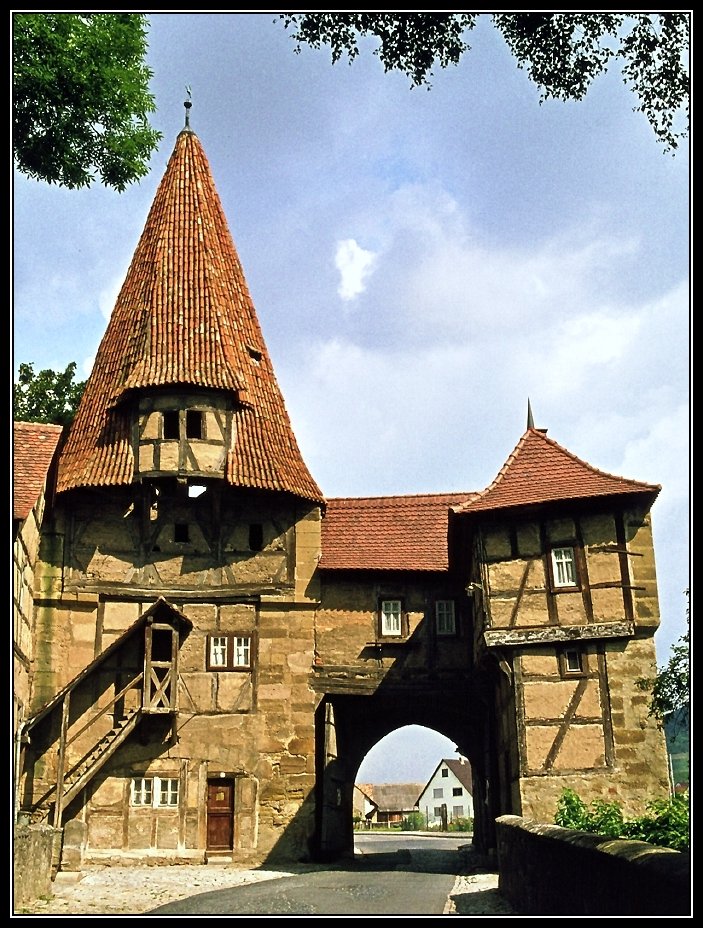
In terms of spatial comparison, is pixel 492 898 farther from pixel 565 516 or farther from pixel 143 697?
pixel 143 697

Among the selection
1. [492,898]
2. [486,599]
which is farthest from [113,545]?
[492,898]

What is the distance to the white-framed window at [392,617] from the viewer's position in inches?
925

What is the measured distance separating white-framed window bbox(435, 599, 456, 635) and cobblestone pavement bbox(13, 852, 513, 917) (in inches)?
241

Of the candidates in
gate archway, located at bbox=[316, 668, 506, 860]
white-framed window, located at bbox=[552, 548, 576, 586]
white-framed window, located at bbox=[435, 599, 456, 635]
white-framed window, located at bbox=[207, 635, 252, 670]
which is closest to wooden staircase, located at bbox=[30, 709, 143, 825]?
white-framed window, located at bbox=[207, 635, 252, 670]

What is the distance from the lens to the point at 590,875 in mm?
8492

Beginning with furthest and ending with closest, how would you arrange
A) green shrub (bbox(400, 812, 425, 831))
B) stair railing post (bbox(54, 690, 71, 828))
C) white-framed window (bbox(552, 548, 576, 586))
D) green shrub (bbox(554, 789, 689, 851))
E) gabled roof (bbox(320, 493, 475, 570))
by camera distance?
green shrub (bbox(400, 812, 425, 831)), gabled roof (bbox(320, 493, 475, 570)), white-framed window (bbox(552, 548, 576, 586)), stair railing post (bbox(54, 690, 71, 828)), green shrub (bbox(554, 789, 689, 851))

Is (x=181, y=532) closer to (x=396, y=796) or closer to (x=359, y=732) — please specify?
(x=359, y=732)

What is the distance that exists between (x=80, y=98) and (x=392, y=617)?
13659 millimetres

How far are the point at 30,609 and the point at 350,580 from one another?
738 cm

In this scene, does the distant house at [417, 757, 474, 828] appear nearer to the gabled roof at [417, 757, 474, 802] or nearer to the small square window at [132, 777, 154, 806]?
the gabled roof at [417, 757, 474, 802]

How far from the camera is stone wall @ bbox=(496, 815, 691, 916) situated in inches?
263

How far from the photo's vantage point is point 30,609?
20969 millimetres

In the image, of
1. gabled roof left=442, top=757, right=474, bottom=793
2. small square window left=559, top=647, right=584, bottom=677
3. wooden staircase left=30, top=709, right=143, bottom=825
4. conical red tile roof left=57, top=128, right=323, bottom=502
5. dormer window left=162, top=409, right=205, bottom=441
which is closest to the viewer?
small square window left=559, top=647, right=584, bottom=677

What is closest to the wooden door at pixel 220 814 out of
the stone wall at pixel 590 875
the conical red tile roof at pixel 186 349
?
the conical red tile roof at pixel 186 349
